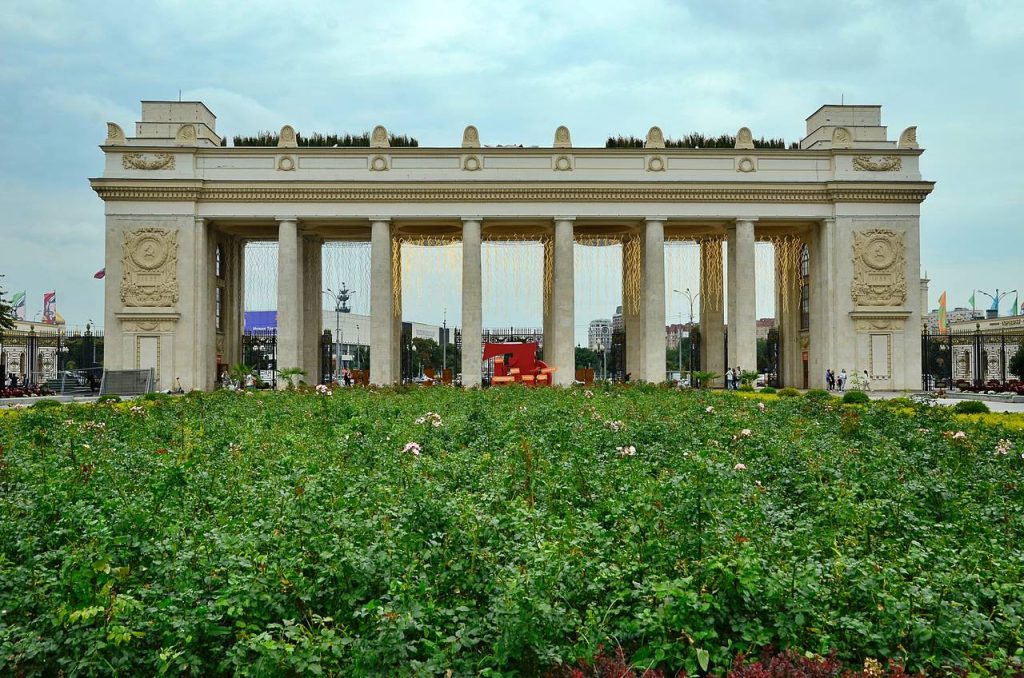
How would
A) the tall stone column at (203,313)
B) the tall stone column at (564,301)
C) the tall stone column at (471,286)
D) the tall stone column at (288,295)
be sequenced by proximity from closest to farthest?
1. the tall stone column at (203,313)
2. the tall stone column at (288,295)
3. the tall stone column at (564,301)
4. the tall stone column at (471,286)

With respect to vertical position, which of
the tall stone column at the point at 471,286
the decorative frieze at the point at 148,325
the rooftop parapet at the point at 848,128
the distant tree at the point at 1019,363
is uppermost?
the rooftop parapet at the point at 848,128

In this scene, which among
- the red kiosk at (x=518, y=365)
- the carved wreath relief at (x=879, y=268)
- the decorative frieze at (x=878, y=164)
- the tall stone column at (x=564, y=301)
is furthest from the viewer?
the decorative frieze at (x=878, y=164)

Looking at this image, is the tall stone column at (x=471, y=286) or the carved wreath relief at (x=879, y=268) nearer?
the carved wreath relief at (x=879, y=268)

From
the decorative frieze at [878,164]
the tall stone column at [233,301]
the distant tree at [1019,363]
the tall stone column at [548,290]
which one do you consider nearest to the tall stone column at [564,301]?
the tall stone column at [548,290]

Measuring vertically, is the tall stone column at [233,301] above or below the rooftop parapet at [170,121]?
below

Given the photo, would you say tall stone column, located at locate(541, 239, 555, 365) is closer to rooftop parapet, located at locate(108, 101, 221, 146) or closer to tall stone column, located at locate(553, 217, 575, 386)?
tall stone column, located at locate(553, 217, 575, 386)

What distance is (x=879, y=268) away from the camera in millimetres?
35781

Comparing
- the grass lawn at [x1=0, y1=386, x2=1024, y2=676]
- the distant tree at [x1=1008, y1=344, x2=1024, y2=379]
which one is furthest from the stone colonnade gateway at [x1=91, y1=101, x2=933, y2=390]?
the grass lawn at [x1=0, y1=386, x2=1024, y2=676]

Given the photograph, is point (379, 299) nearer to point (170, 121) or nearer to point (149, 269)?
point (149, 269)

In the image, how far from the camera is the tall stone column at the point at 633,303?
3769 cm

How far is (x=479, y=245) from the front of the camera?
36.6 m

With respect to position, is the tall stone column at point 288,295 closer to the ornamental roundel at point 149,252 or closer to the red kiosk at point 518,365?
the ornamental roundel at point 149,252

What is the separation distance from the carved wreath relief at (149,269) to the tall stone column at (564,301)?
16.5 meters

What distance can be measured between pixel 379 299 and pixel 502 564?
31.6 metres
